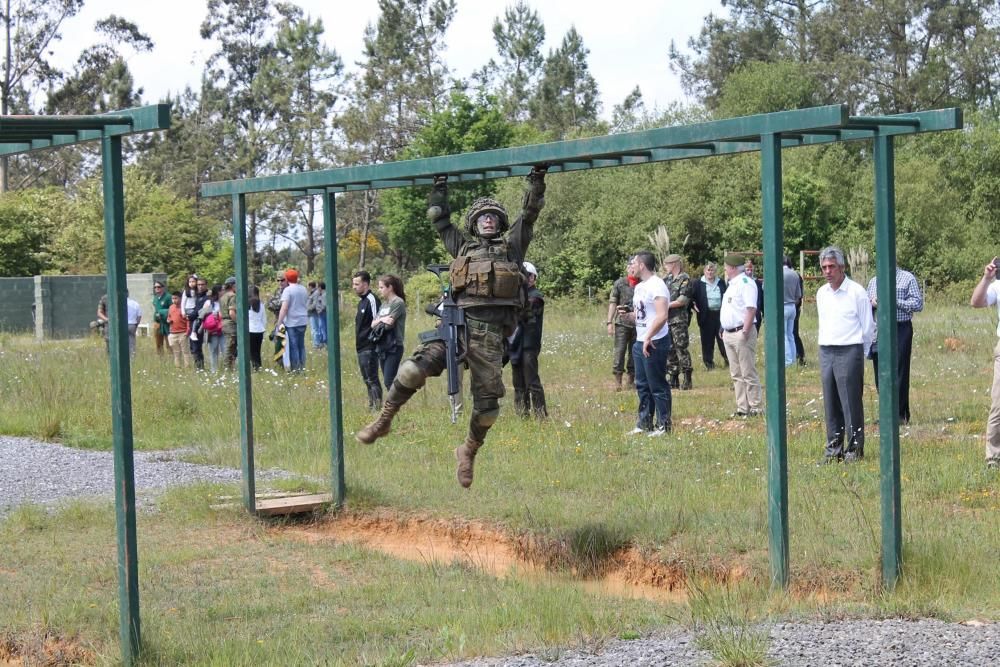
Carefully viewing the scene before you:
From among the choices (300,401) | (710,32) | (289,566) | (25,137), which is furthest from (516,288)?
(710,32)

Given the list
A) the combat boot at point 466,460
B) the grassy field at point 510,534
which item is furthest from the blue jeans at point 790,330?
the combat boot at point 466,460

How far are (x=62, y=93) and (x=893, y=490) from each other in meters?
60.1

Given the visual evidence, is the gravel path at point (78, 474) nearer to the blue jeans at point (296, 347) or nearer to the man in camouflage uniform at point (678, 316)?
the blue jeans at point (296, 347)

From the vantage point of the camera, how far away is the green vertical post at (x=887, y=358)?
7.03 m

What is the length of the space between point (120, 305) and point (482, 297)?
2.76 meters

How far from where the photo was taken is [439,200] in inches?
344

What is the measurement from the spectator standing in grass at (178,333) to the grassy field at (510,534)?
658cm

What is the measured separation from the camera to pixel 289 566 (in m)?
8.73

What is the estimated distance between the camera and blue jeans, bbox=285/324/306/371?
1983cm

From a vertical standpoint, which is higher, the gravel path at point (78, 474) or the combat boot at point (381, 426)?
the combat boot at point (381, 426)

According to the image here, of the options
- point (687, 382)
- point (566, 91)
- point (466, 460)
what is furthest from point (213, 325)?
point (566, 91)

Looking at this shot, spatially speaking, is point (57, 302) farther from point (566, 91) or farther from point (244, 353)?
point (566, 91)

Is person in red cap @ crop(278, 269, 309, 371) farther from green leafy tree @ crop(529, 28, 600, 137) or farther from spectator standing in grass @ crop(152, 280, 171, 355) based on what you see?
green leafy tree @ crop(529, 28, 600, 137)

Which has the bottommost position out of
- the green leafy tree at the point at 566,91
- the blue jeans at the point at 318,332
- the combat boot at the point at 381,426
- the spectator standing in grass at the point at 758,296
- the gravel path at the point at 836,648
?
the gravel path at the point at 836,648
